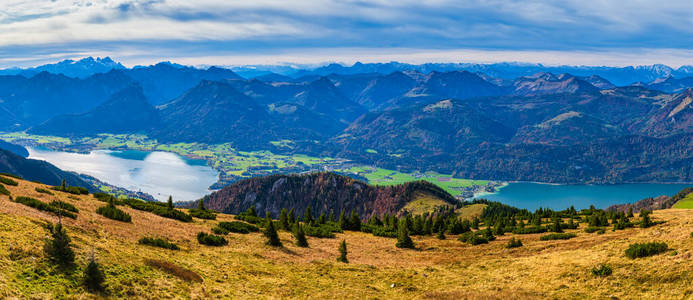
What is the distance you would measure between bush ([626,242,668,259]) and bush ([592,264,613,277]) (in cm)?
370

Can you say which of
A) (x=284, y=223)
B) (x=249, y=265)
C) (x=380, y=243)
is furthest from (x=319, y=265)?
(x=284, y=223)

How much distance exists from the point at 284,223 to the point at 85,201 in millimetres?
30625

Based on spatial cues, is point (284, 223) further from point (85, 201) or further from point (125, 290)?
point (125, 290)

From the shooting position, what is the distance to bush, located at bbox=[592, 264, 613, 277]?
36.2m

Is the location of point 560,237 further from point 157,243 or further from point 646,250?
point 157,243

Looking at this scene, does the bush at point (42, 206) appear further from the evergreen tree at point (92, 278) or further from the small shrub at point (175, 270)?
the evergreen tree at point (92, 278)

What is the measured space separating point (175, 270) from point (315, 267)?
15.8 meters

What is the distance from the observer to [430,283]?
4112cm

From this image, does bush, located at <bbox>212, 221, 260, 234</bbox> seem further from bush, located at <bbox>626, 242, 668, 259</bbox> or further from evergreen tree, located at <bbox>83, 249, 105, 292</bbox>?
bush, located at <bbox>626, 242, 668, 259</bbox>

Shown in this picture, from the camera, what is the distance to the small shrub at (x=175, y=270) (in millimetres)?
34844

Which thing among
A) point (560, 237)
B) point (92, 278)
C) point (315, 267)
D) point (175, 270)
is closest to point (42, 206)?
point (175, 270)

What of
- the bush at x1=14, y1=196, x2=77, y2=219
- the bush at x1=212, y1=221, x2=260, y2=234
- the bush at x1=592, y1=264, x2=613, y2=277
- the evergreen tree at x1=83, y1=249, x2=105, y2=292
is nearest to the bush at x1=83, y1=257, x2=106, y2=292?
the evergreen tree at x1=83, y1=249, x2=105, y2=292

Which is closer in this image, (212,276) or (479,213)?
(212,276)

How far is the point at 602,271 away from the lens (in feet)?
120
